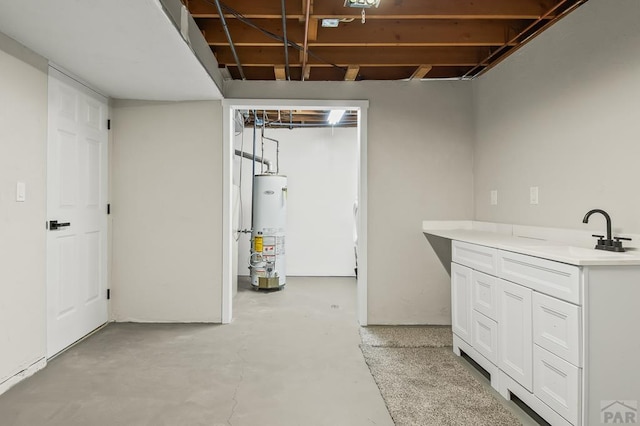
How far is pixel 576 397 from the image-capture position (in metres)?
1.66

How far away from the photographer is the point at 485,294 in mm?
2424

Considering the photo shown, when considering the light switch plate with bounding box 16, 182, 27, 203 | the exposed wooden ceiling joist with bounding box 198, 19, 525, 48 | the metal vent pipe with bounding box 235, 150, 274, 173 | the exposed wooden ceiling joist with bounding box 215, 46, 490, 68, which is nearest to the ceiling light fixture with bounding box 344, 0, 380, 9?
the exposed wooden ceiling joist with bounding box 198, 19, 525, 48

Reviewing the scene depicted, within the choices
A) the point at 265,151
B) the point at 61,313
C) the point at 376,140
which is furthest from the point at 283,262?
the point at 61,313

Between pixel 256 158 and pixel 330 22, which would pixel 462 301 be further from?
pixel 256 158

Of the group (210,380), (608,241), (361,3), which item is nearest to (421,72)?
(361,3)

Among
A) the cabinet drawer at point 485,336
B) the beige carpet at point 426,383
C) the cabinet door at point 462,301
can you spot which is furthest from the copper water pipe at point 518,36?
the beige carpet at point 426,383

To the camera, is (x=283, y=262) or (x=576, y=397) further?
(x=283, y=262)

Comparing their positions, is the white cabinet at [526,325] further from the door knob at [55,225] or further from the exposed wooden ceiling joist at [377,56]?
the door knob at [55,225]

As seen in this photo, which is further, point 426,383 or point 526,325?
point 426,383

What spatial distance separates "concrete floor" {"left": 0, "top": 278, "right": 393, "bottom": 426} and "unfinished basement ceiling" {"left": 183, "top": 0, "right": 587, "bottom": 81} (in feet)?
7.84

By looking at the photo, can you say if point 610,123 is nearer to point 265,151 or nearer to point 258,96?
point 258,96

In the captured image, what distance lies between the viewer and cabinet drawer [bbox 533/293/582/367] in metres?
1.65

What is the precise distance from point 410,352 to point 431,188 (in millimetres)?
1559

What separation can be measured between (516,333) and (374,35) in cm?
237
